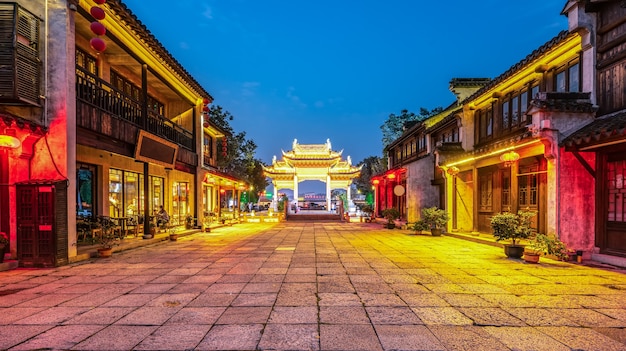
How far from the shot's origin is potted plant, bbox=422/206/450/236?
14719 millimetres

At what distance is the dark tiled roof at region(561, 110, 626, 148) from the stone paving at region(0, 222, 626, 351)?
2738mm

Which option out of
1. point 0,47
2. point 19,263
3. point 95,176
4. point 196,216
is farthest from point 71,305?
point 196,216

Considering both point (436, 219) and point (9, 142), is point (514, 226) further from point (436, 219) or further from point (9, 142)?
point (9, 142)

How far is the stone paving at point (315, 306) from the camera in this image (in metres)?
3.85

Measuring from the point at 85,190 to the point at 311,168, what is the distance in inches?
1038

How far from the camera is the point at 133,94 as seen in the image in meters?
15.3

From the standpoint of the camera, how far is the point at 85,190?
40.5 ft

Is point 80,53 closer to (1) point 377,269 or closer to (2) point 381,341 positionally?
(1) point 377,269

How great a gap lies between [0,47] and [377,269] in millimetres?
9458

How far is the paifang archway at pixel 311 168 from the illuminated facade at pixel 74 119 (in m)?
21.5

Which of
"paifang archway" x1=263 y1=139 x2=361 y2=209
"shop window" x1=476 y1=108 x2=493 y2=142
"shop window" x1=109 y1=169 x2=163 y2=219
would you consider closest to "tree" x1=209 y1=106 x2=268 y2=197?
"paifang archway" x1=263 y1=139 x2=361 y2=209

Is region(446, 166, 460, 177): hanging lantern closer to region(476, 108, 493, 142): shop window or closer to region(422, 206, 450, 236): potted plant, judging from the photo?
region(476, 108, 493, 142): shop window

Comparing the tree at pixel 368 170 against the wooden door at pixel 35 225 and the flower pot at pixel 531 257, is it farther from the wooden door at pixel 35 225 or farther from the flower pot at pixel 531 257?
the wooden door at pixel 35 225

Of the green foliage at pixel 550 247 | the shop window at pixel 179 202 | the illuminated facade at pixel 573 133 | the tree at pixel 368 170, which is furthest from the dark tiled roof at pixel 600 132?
the tree at pixel 368 170
